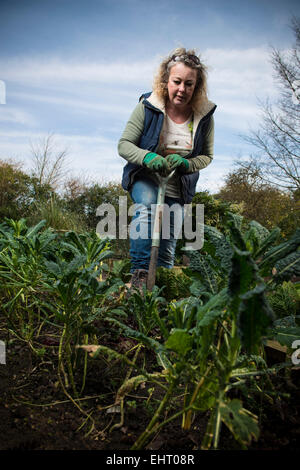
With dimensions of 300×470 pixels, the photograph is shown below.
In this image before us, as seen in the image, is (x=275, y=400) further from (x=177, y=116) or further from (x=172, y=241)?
(x=177, y=116)

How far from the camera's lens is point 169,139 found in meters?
3.38

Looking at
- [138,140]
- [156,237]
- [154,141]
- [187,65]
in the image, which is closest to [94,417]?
[156,237]

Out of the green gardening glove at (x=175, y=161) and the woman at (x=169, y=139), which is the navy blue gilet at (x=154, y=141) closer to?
the woman at (x=169, y=139)

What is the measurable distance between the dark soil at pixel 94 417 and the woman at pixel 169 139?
1506 mm

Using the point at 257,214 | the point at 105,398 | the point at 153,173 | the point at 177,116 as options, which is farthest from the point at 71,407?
the point at 257,214

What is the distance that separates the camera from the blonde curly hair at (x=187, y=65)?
3.06m

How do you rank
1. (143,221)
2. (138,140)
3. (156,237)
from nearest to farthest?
(156,237)
(143,221)
(138,140)

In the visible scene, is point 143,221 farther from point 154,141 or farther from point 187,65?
point 187,65

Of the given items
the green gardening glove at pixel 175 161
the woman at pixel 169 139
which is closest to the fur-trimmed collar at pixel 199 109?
the woman at pixel 169 139

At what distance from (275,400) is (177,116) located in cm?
283

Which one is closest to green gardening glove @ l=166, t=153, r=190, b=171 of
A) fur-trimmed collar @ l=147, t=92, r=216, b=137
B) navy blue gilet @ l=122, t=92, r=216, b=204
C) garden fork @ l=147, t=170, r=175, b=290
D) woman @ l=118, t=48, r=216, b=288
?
woman @ l=118, t=48, r=216, b=288

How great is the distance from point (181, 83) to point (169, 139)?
54 centimetres

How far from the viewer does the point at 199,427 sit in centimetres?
120

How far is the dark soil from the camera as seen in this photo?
1.06 meters
